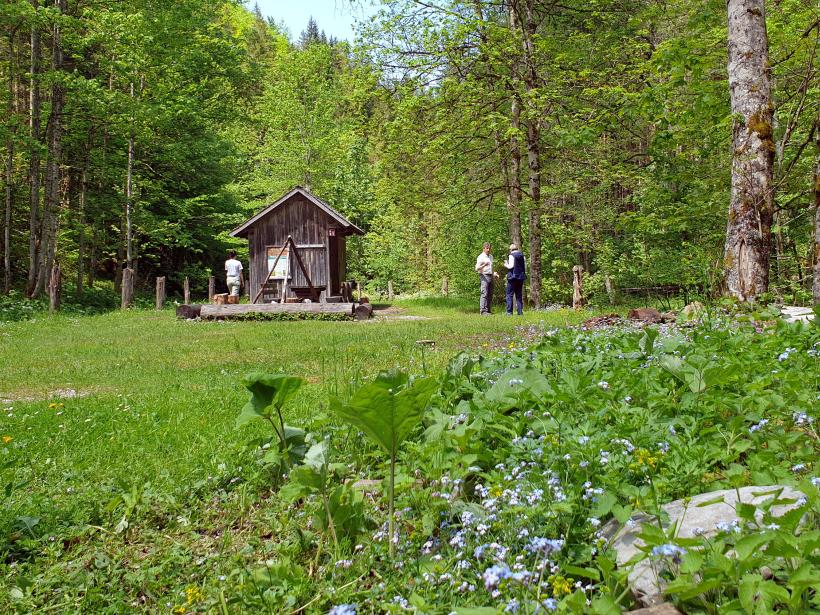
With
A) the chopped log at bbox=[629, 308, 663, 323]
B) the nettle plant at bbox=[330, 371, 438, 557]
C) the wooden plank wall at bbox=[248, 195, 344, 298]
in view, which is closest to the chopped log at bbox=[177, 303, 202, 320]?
the wooden plank wall at bbox=[248, 195, 344, 298]

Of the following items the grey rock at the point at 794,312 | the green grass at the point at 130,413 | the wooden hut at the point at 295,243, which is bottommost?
the green grass at the point at 130,413

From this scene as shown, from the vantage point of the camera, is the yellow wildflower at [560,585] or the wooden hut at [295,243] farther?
the wooden hut at [295,243]

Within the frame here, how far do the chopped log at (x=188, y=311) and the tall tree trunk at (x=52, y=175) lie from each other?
6.48 m

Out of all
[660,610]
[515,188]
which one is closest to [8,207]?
[515,188]

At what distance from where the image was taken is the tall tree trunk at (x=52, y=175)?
21422 millimetres

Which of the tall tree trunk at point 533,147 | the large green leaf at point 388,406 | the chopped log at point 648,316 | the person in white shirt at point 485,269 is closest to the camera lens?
the large green leaf at point 388,406

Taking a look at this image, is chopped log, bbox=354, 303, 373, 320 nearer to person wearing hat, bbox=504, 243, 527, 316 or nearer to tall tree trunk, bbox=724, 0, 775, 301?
person wearing hat, bbox=504, 243, 527, 316

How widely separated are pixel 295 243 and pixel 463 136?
996cm

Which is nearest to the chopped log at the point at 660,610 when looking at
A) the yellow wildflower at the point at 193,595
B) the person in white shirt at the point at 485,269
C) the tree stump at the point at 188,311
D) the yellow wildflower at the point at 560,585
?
the yellow wildflower at the point at 560,585

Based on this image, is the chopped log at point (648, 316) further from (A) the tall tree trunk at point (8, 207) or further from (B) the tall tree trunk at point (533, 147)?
(A) the tall tree trunk at point (8, 207)

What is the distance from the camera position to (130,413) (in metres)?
5.28

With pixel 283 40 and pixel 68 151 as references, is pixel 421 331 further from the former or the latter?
pixel 283 40

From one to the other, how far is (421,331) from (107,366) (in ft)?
19.0

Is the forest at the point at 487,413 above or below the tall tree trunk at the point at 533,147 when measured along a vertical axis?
below
